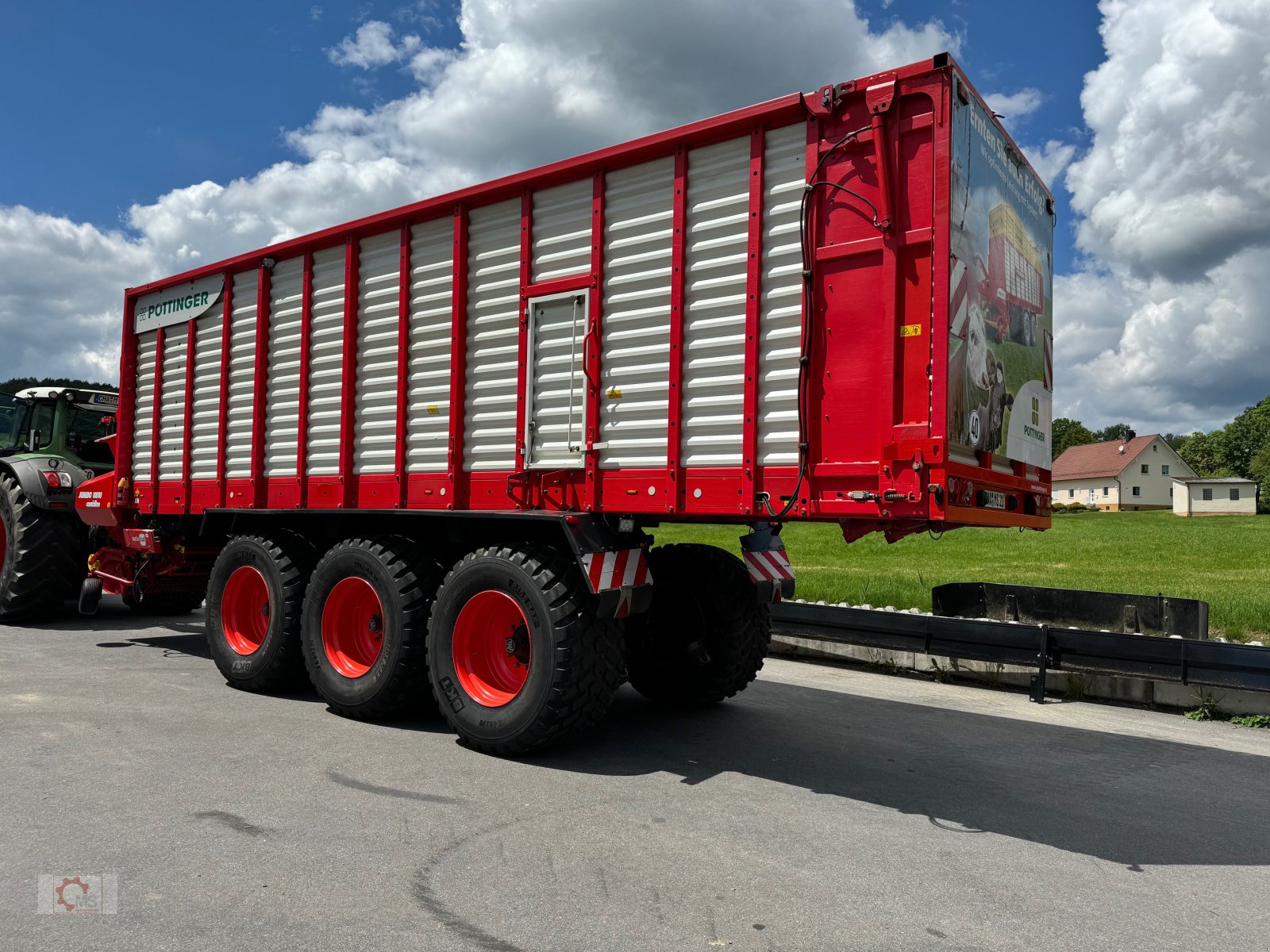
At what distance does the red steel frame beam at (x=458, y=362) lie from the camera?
20.3ft

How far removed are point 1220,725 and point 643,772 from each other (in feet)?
14.7

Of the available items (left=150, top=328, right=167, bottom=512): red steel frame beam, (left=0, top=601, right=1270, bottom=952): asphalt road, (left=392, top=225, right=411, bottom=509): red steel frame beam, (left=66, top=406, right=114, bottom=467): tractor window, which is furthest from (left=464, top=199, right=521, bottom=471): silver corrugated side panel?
(left=66, top=406, right=114, bottom=467): tractor window

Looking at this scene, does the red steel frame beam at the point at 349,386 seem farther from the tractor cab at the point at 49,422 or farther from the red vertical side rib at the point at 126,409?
the tractor cab at the point at 49,422

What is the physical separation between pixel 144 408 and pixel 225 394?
149 cm

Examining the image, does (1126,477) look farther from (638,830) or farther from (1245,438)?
(638,830)

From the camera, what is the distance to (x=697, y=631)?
23.0 ft

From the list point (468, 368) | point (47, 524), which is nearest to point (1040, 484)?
point (468, 368)

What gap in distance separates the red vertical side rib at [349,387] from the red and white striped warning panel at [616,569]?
7.54ft

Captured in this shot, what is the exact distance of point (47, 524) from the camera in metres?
10.1

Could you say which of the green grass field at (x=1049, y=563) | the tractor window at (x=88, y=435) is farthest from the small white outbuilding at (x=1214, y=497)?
the tractor window at (x=88, y=435)

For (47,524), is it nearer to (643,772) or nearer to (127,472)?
(127,472)

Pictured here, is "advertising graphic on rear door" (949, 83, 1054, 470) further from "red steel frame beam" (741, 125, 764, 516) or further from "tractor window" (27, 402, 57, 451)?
"tractor window" (27, 402, 57, 451)

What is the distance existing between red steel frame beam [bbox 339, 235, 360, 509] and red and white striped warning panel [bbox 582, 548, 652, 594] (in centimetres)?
230

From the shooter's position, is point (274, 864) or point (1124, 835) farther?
point (1124, 835)
